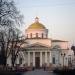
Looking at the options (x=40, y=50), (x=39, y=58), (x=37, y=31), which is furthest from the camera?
(x=39, y=58)

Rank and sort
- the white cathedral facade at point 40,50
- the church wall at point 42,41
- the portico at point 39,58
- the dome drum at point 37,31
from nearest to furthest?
the white cathedral facade at point 40,50
the dome drum at point 37,31
the portico at point 39,58
the church wall at point 42,41

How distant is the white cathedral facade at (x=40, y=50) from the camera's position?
4946 inches

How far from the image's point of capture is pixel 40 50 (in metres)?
126

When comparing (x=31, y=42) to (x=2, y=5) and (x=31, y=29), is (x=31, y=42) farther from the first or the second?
(x=2, y=5)

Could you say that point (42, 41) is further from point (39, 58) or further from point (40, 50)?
point (39, 58)

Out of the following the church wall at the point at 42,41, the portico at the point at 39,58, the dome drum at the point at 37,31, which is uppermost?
the dome drum at the point at 37,31

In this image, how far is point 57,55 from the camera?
129 metres

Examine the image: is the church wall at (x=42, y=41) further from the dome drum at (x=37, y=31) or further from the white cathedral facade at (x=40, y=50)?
the dome drum at (x=37, y=31)

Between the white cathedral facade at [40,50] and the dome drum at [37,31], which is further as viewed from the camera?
the dome drum at [37,31]

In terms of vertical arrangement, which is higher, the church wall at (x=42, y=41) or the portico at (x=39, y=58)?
the church wall at (x=42, y=41)

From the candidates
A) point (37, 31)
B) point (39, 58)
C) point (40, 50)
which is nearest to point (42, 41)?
point (40, 50)

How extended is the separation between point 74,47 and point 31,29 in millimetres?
17235

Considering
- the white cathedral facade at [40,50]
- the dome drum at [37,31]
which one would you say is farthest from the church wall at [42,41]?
the dome drum at [37,31]

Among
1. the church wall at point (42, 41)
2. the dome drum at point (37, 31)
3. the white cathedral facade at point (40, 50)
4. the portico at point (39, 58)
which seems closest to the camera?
the white cathedral facade at point (40, 50)
